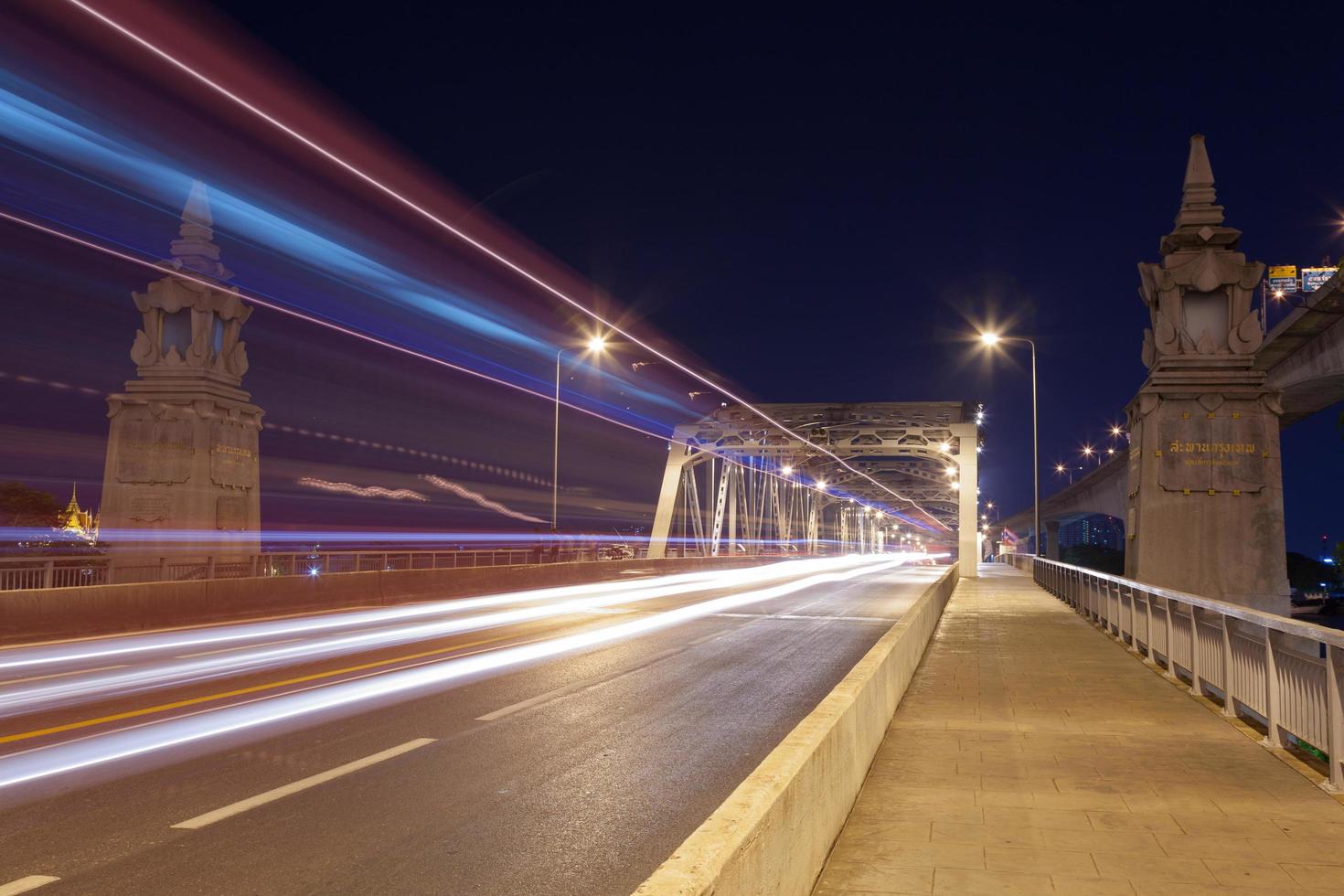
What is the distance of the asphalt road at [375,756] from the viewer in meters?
5.60

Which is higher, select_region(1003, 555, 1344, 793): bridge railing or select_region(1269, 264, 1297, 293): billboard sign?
select_region(1269, 264, 1297, 293): billboard sign

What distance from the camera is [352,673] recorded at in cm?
1313

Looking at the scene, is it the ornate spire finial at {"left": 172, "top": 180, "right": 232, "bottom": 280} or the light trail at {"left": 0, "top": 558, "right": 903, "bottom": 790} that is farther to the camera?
the ornate spire finial at {"left": 172, "top": 180, "right": 232, "bottom": 280}

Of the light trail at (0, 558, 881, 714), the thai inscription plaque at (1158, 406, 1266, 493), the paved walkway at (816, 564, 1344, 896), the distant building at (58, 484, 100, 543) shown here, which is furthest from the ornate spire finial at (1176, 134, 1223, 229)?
the distant building at (58, 484, 100, 543)

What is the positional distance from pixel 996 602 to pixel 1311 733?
800 inches

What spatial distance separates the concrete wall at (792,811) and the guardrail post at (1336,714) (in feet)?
9.36

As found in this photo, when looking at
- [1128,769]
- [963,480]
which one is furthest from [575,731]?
[963,480]

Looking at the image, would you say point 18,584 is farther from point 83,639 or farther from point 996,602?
point 996,602

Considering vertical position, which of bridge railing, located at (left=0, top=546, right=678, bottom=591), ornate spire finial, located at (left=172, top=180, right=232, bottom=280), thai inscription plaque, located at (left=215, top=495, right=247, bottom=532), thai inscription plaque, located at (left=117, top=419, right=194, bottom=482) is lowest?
bridge railing, located at (left=0, top=546, right=678, bottom=591)

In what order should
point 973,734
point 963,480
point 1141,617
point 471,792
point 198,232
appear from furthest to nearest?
point 963,480
point 198,232
point 1141,617
point 973,734
point 471,792

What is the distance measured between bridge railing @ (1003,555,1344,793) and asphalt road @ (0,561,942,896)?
3.95 m

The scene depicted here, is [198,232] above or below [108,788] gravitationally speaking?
above

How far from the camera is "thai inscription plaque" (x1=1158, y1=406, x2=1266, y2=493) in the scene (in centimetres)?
2548

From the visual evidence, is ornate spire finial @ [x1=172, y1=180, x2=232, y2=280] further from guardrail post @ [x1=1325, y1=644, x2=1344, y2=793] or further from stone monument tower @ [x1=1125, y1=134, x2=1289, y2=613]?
guardrail post @ [x1=1325, y1=644, x2=1344, y2=793]
